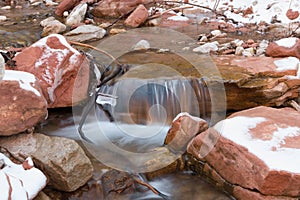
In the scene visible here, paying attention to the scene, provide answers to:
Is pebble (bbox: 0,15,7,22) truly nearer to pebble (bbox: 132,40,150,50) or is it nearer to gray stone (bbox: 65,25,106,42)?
gray stone (bbox: 65,25,106,42)

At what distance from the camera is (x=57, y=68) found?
12.2ft

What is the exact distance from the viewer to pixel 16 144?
9.68 ft

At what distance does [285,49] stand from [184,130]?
6.93 feet

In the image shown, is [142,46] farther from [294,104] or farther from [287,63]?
[294,104]

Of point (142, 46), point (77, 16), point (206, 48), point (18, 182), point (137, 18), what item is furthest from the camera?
point (77, 16)

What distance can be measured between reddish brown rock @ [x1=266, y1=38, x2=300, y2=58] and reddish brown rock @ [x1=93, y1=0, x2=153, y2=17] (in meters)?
4.18

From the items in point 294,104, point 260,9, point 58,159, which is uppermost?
point 260,9

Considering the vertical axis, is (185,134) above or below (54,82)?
below

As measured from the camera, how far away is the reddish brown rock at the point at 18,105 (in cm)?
297

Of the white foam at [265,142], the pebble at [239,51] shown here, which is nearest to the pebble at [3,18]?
the pebble at [239,51]

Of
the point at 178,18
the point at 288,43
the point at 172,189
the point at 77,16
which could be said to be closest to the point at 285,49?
the point at 288,43

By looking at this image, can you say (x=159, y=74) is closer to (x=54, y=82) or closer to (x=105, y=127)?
(x=105, y=127)

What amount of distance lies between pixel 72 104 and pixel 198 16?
4.96 metres

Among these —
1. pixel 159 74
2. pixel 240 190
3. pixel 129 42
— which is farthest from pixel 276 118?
pixel 129 42
